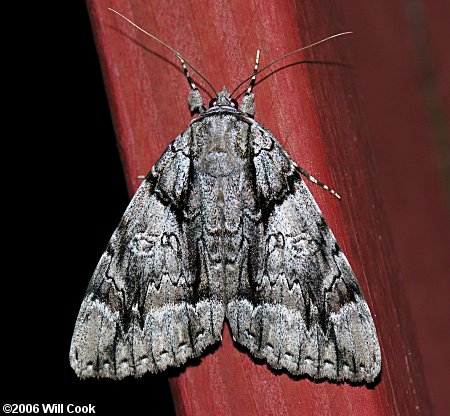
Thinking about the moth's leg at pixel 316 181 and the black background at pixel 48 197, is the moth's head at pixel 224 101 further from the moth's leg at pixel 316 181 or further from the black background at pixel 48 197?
the black background at pixel 48 197

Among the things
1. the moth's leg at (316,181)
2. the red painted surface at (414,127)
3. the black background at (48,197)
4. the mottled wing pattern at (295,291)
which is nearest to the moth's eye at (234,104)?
the mottled wing pattern at (295,291)

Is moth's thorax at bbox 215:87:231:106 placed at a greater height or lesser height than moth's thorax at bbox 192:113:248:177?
greater

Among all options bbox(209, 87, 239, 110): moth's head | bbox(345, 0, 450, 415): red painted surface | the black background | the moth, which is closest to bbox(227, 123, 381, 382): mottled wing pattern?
the moth

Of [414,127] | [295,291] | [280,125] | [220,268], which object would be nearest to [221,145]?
[280,125]

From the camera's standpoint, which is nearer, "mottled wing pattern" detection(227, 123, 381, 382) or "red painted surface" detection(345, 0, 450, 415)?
"mottled wing pattern" detection(227, 123, 381, 382)

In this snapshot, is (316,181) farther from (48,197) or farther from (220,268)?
(48,197)

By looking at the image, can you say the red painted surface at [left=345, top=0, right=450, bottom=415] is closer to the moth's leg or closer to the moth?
the moth

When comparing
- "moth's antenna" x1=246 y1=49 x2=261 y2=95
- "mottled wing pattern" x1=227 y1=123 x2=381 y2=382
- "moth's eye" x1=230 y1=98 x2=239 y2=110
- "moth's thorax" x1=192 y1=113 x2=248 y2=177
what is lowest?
"mottled wing pattern" x1=227 y1=123 x2=381 y2=382
